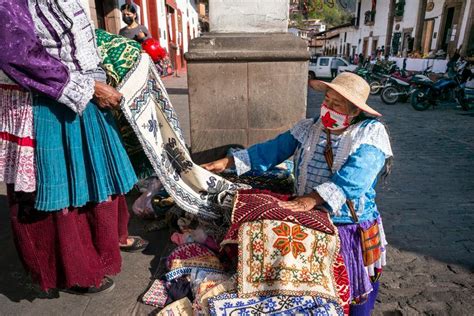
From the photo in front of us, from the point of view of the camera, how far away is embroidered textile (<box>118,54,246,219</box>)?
212 cm

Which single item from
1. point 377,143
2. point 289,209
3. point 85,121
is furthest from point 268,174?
point 85,121

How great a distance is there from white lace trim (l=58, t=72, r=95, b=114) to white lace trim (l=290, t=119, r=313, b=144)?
46.8 inches

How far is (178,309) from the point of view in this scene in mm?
1972

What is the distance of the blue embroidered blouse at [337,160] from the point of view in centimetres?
180

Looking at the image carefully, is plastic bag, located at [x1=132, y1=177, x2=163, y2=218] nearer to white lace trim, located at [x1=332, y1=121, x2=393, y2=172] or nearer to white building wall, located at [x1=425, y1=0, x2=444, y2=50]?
white lace trim, located at [x1=332, y1=121, x2=393, y2=172]

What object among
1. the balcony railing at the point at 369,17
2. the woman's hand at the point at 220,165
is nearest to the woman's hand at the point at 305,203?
the woman's hand at the point at 220,165

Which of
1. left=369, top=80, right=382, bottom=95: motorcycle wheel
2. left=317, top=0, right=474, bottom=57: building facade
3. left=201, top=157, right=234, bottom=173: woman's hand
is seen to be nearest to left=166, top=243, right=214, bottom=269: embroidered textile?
left=201, top=157, right=234, bottom=173: woman's hand

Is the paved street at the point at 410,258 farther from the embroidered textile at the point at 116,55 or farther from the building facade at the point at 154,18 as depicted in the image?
the building facade at the point at 154,18

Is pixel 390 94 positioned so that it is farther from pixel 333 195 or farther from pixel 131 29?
pixel 333 195

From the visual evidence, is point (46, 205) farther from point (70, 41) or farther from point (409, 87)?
point (409, 87)

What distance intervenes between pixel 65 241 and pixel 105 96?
0.81m

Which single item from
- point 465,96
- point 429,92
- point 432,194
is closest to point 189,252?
point 432,194

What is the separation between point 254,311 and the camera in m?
1.72

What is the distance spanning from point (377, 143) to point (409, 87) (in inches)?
394
